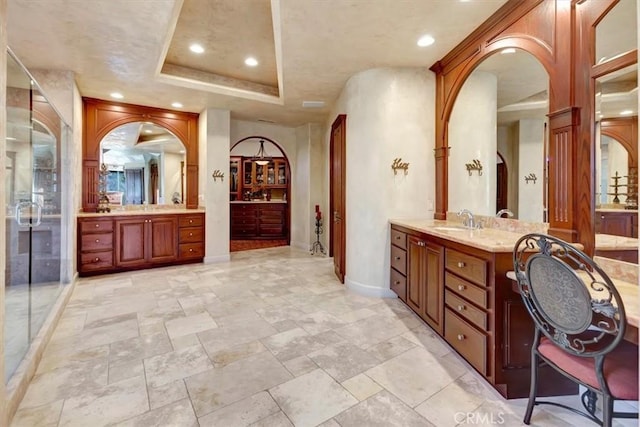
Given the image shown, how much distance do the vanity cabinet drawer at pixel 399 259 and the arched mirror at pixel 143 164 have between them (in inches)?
168

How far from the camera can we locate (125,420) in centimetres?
165

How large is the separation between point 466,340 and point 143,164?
5901 millimetres

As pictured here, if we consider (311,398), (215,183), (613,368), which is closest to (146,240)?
(215,183)

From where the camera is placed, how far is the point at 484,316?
195 cm

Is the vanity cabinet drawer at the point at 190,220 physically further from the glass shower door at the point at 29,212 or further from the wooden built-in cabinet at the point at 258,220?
the wooden built-in cabinet at the point at 258,220

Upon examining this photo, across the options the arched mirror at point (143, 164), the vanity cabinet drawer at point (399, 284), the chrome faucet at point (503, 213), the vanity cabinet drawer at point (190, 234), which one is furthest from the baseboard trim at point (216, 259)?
the chrome faucet at point (503, 213)

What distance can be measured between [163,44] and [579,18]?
11.7 ft

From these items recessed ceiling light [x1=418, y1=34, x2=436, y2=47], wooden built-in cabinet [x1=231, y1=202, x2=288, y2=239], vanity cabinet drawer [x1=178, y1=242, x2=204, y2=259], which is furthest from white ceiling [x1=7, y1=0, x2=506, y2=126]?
wooden built-in cabinet [x1=231, y1=202, x2=288, y2=239]

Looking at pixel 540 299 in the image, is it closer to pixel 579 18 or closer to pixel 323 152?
pixel 579 18

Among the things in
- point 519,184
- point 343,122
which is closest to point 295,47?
point 343,122

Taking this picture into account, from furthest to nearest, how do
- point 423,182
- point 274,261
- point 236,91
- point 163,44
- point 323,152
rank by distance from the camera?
point 323,152, point 274,261, point 236,91, point 423,182, point 163,44

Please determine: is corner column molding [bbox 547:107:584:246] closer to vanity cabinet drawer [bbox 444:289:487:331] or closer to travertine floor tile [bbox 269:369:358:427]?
vanity cabinet drawer [bbox 444:289:487:331]

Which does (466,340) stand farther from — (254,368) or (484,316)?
(254,368)

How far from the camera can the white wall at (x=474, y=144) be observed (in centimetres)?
298
